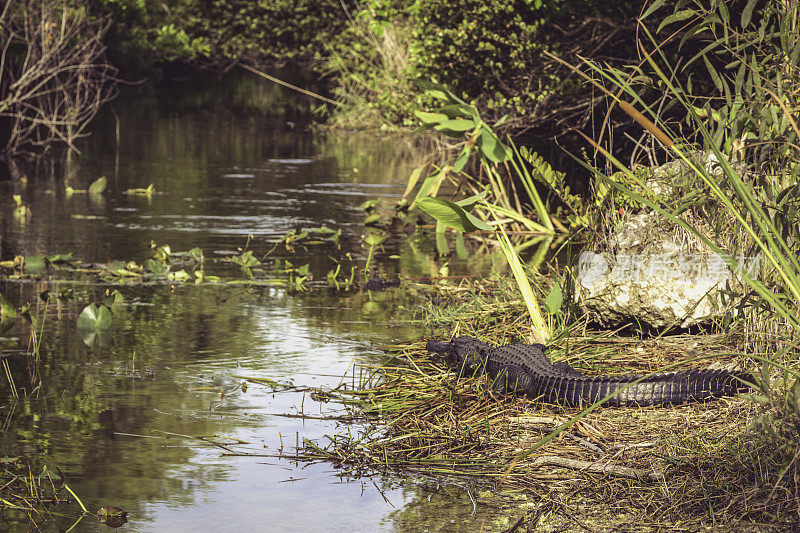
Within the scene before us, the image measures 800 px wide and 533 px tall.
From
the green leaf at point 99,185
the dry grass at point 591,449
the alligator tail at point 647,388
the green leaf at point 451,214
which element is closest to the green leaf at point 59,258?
the dry grass at point 591,449

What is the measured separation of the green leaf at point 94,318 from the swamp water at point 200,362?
0.34 feet

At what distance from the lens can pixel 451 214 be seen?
5258 mm

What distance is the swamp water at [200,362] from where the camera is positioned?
4195mm

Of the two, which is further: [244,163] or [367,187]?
[244,163]

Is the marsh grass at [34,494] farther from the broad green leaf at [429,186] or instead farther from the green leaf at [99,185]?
the green leaf at [99,185]

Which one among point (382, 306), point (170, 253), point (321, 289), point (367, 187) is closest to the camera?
point (382, 306)

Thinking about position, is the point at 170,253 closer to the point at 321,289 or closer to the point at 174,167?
the point at 321,289

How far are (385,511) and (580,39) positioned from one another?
1255 cm

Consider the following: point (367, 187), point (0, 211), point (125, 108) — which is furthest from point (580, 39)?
point (125, 108)

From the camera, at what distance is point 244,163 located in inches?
695

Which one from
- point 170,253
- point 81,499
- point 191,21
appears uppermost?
point 191,21

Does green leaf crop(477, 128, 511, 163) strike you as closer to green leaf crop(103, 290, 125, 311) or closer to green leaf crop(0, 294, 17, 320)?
green leaf crop(103, 290, 125, 311)

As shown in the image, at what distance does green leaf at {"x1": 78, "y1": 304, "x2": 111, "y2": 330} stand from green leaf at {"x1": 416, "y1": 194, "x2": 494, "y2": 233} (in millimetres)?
2620

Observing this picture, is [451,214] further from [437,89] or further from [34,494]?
[34,494]
